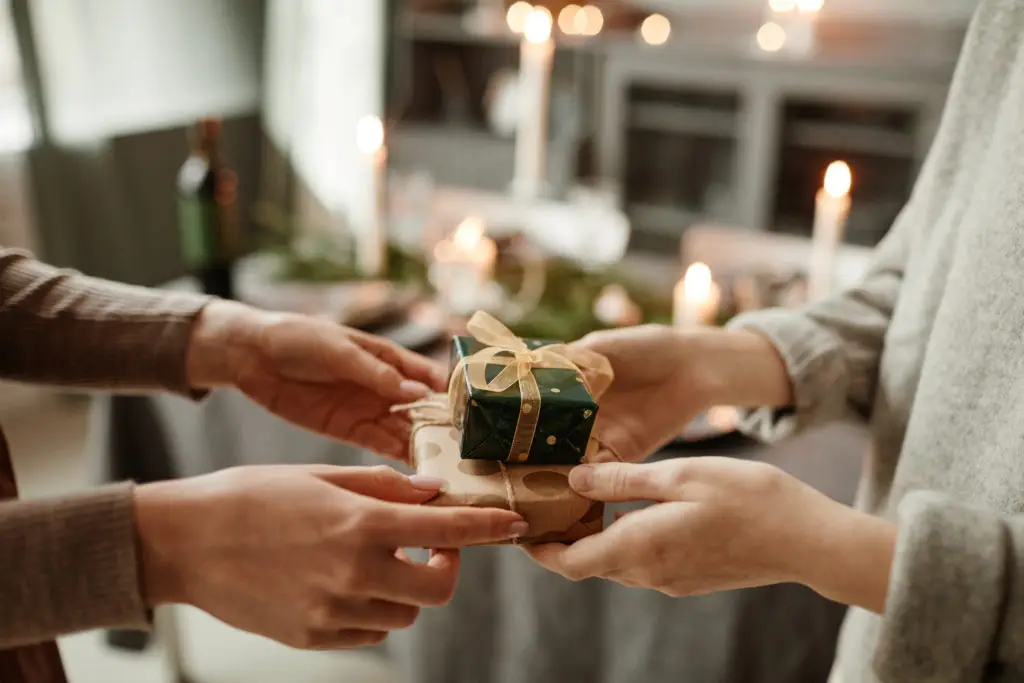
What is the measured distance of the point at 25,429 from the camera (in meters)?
2.75

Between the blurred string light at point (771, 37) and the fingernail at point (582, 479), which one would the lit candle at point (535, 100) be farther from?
the blurred string light at point (771, 37)

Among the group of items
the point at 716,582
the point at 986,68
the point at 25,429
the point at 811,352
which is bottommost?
the point at 25,429

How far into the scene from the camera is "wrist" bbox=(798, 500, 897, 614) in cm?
59

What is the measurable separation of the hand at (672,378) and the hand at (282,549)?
11.7 inches

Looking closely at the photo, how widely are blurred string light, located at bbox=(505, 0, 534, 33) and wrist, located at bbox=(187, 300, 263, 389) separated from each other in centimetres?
245

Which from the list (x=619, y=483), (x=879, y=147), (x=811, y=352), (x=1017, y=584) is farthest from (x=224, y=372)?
(x=879, y=147)

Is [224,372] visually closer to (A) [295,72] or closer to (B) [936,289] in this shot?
(B) [936,289]

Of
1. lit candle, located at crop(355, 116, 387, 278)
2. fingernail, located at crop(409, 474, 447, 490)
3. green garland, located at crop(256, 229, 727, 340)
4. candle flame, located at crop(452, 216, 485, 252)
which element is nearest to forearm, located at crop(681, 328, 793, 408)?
fingernail, located at crop(409, 474, 447, 490)

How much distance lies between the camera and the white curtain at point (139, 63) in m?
2.74

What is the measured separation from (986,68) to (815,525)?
0.39m

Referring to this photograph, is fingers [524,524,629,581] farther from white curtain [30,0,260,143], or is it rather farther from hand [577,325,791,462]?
white curtain [30,0,260,143]

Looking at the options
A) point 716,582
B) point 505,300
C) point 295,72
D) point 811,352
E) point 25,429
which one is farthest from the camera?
point 295,72

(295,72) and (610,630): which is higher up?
(295,72)

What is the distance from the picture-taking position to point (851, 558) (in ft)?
1.93
